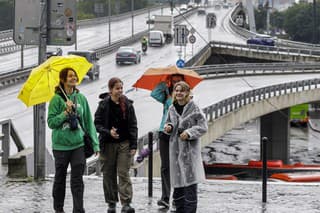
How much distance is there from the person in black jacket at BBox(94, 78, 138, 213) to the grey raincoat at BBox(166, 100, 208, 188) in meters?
1.20

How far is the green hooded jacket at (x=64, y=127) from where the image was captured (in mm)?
11273

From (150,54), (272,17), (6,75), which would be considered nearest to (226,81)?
(6,75)

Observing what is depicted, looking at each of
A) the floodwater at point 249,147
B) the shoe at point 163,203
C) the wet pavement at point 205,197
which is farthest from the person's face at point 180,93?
the floodwater at point 249,147

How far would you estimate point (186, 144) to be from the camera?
10.5 metres

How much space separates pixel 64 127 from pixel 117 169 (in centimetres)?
100

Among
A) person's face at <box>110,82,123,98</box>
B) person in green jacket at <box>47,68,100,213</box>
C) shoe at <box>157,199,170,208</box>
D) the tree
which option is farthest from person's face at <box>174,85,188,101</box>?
the tree

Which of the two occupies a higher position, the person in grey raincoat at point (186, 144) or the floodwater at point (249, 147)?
the person in grey raincoat at point (186, 144)

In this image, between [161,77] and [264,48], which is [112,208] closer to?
[161,77]

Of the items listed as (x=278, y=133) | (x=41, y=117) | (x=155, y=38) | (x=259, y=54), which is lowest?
(x=278, y=133)

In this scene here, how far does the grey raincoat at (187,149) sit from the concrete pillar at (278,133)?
4376cm

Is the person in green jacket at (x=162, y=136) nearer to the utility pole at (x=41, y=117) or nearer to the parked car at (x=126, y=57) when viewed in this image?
the utility pole at (x=41, y=117)

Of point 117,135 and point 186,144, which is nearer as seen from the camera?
point 186,144

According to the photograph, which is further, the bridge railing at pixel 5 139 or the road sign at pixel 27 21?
the bridge railing at pixel 5 139

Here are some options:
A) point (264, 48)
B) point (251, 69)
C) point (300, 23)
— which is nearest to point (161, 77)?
point (251, 69)
